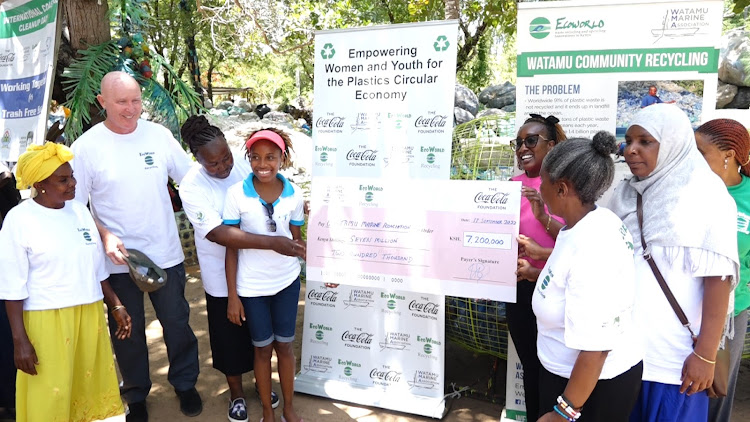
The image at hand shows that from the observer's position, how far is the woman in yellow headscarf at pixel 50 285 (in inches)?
105

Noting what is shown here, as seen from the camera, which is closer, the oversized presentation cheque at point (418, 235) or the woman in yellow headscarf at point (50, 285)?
the woman in yellow headscarf at point (50, 285)

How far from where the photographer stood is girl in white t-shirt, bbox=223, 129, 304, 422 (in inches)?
117

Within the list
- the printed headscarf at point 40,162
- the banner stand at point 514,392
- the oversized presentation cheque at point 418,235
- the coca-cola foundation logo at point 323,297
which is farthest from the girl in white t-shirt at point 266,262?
the banner stand at point 514,392

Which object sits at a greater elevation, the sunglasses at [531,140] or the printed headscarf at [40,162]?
the sunglasses at [531,140]

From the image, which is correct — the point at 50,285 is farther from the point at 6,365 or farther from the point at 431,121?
the point at 431,121

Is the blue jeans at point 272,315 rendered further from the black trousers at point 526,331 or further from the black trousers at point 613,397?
the black trousers at point 613,397

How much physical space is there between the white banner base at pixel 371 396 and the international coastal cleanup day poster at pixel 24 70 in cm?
279

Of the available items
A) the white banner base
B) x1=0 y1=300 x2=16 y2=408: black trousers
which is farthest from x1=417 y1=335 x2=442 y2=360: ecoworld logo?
x1=0 y1=300 x2=16 y2=408: black trousers

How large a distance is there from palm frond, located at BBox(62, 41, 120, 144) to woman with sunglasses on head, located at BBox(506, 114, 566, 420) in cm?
353

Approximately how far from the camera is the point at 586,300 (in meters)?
1.78

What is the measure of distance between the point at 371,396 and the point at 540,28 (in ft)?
8.30

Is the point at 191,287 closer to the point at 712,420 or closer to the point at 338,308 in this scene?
the point at 338,308

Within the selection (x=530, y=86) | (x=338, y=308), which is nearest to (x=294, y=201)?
(x=338, y=308)

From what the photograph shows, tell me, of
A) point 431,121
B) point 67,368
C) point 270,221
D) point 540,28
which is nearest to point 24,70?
point 67,368
